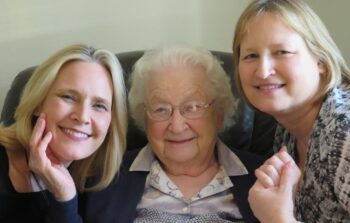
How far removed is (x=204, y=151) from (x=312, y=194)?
424 mm

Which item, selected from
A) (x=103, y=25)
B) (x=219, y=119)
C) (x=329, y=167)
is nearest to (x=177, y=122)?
(x=219, y=119)

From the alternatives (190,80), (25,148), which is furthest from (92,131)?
(190,80)

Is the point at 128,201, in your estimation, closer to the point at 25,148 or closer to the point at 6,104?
the point at 25,148

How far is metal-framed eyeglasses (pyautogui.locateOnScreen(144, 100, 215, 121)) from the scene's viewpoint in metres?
1.60

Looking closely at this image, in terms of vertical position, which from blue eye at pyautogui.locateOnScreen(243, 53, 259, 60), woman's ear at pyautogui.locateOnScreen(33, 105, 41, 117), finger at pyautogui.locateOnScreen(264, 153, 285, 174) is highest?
blue eye at pyautogui.locateOnScreen(243, 53, 259, 60)

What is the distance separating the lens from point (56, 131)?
57.5 inches

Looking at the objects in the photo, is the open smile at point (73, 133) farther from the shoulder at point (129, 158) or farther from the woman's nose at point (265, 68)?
the woman's nose at point (265, 68)

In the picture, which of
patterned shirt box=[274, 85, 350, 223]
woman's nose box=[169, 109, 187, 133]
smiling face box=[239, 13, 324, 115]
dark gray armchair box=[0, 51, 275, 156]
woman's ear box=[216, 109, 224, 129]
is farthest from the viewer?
dark gray armchair box=[0, 51, 275, 156]

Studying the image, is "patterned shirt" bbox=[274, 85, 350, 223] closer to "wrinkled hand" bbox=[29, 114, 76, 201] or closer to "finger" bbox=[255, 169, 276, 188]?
"finger" bbox=[255, 169, 276, 188]

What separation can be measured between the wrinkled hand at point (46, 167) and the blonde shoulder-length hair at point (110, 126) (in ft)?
0.25

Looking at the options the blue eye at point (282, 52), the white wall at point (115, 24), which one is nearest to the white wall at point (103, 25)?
the white wall at point (115, 24)

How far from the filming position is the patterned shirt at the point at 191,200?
1586mm

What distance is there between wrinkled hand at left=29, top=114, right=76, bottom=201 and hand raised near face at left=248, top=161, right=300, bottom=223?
1.88 ft

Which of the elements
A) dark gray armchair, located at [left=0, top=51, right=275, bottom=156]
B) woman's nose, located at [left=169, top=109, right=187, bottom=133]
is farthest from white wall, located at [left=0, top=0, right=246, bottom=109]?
woman's nose, located at [left=169, top=109, right=187, bottom=133]
